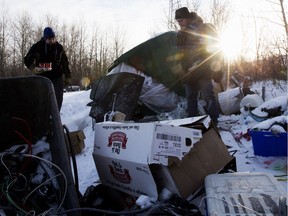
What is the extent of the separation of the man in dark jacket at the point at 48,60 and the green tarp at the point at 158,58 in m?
1.69

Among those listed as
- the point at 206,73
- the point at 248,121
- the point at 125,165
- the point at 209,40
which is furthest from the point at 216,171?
the point at 248,121

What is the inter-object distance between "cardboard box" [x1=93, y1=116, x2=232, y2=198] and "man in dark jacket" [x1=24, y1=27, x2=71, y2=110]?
2.62 meters

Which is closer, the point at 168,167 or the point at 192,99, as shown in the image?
the point at 168,167

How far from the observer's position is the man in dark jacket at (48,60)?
200 inches

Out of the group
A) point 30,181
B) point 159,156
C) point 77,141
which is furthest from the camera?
point 77,141

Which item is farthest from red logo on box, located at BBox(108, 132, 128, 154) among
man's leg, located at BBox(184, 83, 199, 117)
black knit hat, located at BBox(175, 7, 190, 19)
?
black knit hat, located at BBox(175, 7, 190, 19)

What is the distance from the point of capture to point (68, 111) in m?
8.80

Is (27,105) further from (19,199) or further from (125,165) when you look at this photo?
(125,165)

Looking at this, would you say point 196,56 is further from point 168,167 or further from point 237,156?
point 168,167

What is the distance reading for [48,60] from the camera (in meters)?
5.15

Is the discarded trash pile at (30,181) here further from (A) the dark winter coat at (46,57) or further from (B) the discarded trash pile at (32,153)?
(A) the dark winter coat at (46,57)

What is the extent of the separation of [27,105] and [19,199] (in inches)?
28.2


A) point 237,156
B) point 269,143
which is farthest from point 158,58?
point 269,143

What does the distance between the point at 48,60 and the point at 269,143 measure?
356 centimetres
